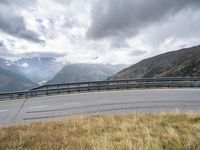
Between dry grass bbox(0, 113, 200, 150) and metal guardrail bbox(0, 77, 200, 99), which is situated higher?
metal guardrail bbox(0, 77, 200, 99)

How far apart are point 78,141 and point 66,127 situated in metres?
2.45

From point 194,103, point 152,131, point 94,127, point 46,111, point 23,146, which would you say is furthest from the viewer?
point 194,103

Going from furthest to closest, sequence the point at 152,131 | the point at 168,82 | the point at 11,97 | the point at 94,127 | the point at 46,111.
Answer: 1. the point at 168,82
2. the point at 11,97
3. the point at 46,111
4. the point at 94,127
5. the point at 152,131

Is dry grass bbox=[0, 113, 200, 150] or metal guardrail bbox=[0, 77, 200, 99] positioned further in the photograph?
metal guardrail bbox=[0, 77, 200, 99]

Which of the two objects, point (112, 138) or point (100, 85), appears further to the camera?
point (100, 85)

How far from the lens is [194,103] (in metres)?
15.4

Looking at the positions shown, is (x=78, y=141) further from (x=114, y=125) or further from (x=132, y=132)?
(x=114, y=125)

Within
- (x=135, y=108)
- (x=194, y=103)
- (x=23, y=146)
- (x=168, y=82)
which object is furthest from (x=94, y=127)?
(x=168, y=82)

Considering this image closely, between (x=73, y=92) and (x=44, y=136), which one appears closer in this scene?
(x=44, y=136)

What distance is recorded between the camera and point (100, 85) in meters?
24.4

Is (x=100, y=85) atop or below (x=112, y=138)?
atop

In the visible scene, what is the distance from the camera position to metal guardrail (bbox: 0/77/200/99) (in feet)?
74.2

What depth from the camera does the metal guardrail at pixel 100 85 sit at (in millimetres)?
22609

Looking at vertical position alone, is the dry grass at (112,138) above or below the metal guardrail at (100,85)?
below
